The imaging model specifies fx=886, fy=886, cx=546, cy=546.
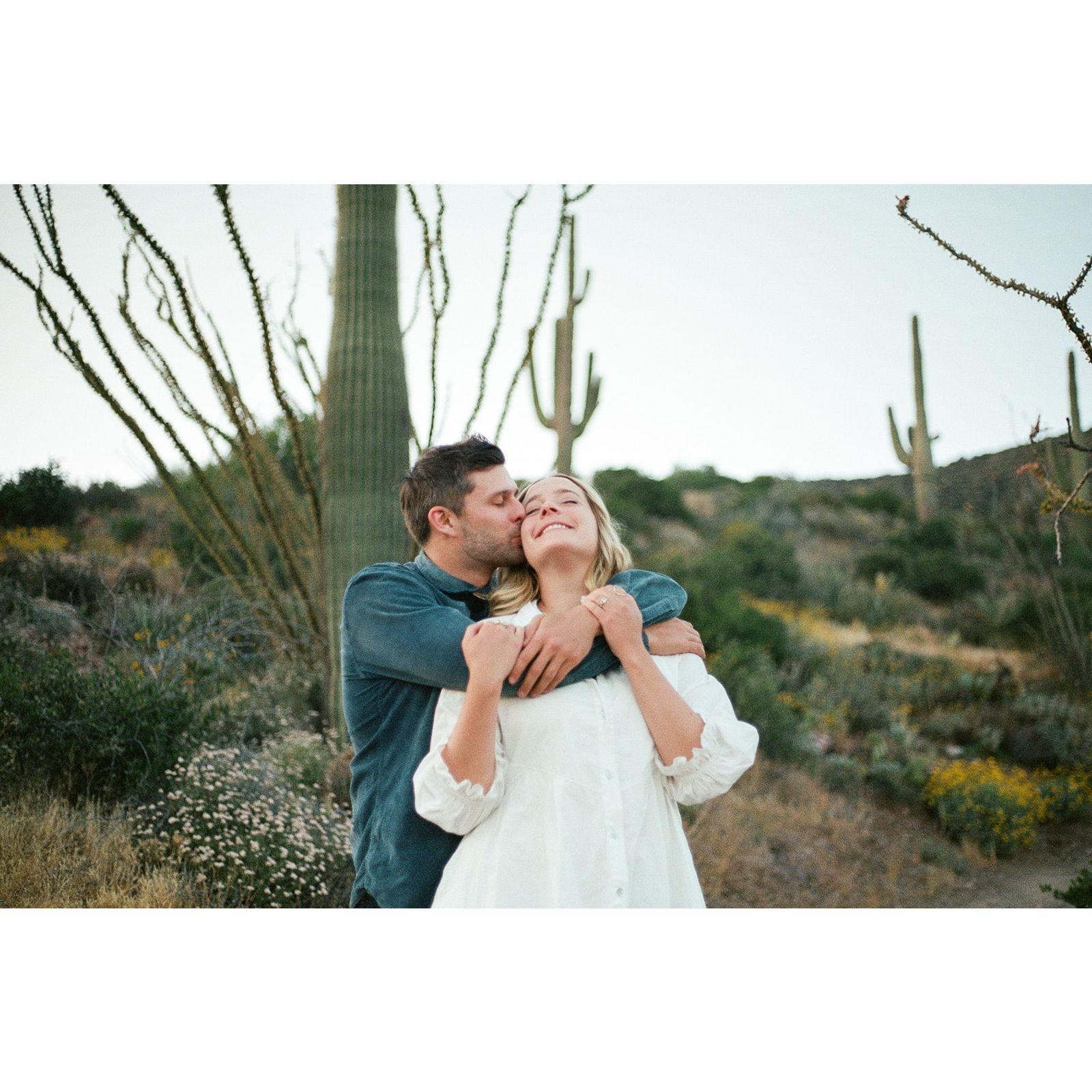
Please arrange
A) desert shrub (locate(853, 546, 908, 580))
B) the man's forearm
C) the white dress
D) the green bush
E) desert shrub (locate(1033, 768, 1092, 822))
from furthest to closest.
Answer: the green bush
desert shrub (locate(853, 546, 908, 580))
desert shrub (locate(1033, 768, 1092, 822))
the white dress
the man's forearm

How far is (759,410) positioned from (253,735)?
3219 millimetres

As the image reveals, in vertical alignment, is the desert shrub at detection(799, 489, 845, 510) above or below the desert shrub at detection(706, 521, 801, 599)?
above

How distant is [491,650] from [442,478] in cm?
54

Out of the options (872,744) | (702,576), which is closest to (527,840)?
(872,744)

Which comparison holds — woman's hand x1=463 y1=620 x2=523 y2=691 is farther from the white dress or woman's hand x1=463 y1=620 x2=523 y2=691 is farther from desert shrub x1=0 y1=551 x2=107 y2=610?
desert shrub x1=0 y1=551 x2=107 y2=610

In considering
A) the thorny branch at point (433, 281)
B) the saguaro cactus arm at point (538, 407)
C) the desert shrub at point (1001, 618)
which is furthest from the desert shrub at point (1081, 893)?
the desert shrub at point (1001, 618)

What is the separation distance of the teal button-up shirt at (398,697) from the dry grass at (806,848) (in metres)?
2.21

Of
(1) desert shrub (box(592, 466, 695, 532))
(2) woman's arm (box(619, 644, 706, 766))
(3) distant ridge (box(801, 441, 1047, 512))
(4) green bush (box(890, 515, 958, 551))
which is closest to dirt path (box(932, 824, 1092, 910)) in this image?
(3) distant ridge (box(801, 441, 1047, 512))

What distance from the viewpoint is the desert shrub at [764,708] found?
5.35m

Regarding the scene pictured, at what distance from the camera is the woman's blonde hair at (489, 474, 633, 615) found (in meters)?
1.90

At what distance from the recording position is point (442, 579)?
1.95 metres

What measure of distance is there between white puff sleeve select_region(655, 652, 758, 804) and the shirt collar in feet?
1.80

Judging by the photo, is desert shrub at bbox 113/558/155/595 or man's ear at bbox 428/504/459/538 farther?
desert shrub at bbox 113/558/155/595

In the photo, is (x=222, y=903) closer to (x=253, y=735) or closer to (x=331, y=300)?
(x=253, y=735)
